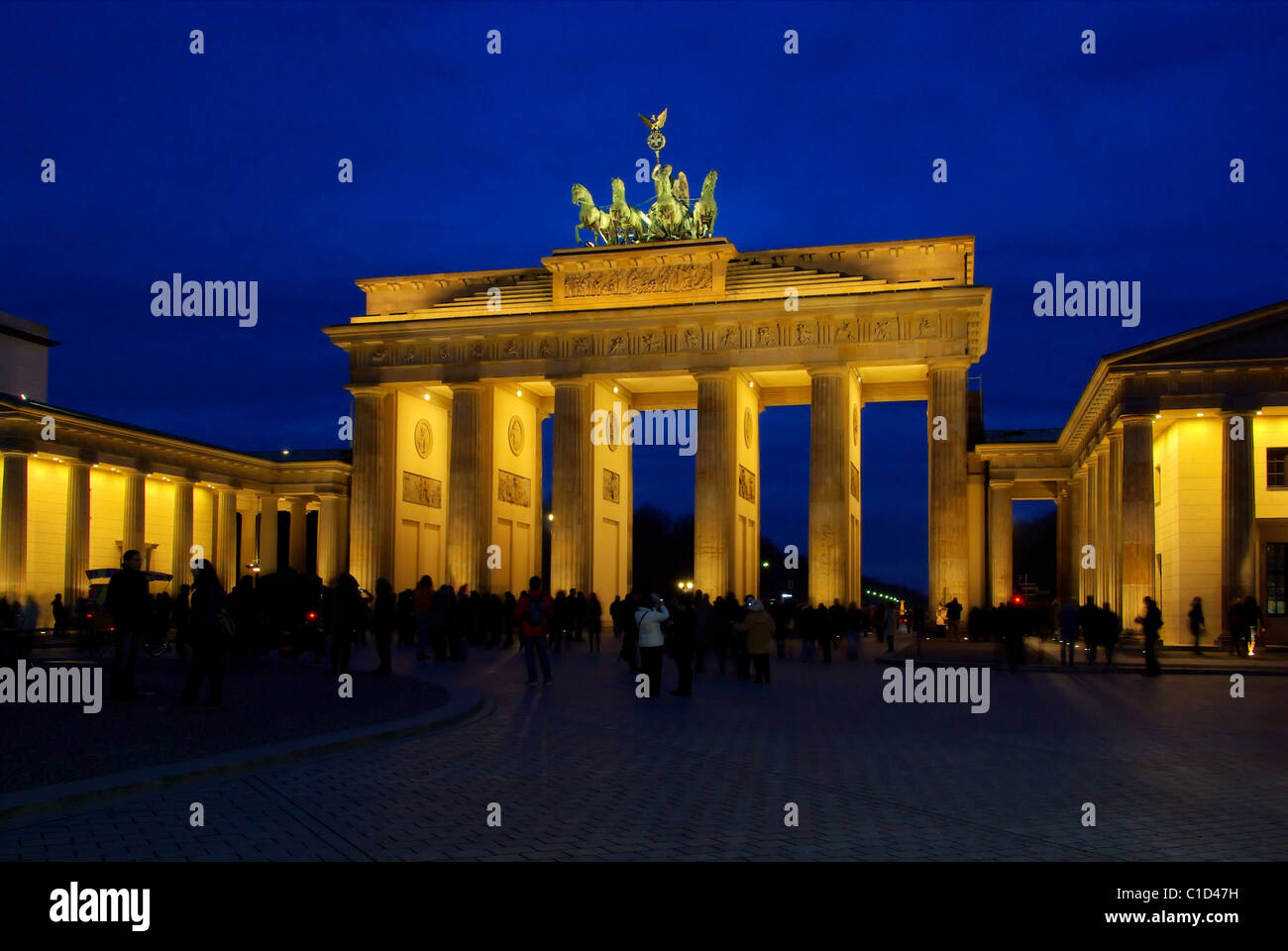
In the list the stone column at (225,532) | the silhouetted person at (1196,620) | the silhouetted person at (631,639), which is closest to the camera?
the silhouetted person at (631,639)

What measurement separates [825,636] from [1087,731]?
1528cm

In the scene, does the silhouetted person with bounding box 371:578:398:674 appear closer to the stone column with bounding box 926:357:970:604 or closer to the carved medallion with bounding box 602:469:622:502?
the stone column with bounding box 926:357:970:604

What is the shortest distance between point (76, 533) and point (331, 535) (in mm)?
14606

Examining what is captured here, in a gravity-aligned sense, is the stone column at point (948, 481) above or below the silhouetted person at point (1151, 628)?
above

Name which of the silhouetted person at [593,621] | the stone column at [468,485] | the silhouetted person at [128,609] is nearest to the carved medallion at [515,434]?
the stone column at [468,485]

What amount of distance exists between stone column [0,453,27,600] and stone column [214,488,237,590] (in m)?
15.1

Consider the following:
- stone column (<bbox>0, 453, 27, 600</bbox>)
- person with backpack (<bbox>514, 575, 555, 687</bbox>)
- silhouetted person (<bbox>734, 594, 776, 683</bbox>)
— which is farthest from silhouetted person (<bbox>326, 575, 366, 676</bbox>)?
stone column (<bbox>0, 453, 27, 600</bbox>)

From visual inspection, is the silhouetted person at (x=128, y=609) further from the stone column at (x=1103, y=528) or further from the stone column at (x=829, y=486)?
the stone column at (x=829, y=486)

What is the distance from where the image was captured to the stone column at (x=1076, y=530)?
49719 mm

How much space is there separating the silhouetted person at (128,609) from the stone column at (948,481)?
34.4 m

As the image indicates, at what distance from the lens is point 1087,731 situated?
1524cm

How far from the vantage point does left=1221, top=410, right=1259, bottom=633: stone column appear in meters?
33.3

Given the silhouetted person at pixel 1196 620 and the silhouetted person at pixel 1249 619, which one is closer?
the silhouetted person at pixel 1249 619

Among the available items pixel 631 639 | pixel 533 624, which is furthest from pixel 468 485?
pixel 533 624
